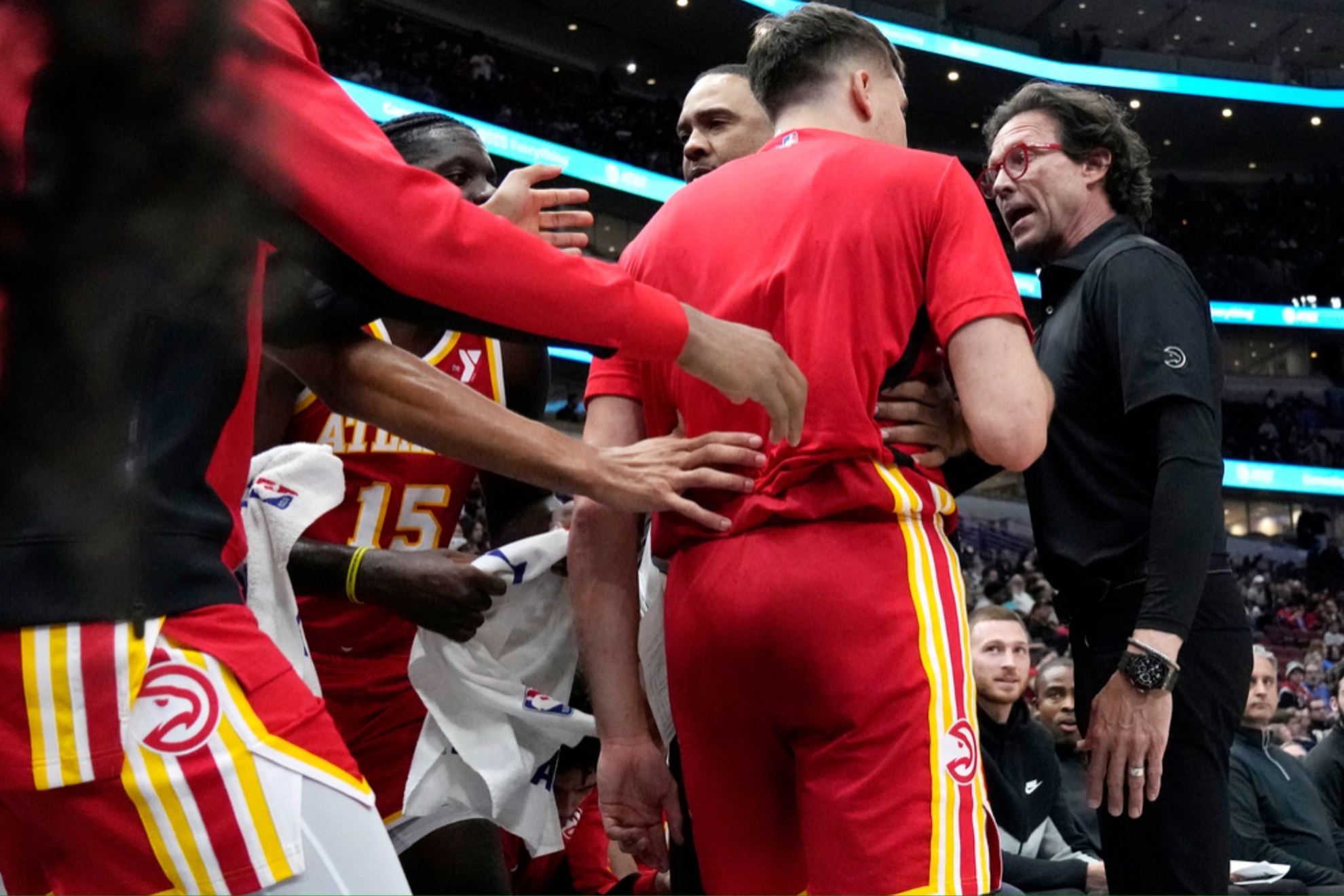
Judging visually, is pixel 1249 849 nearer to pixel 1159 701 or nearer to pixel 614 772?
pixel 1159 701

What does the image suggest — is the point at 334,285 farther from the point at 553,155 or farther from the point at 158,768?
the point at 553,155

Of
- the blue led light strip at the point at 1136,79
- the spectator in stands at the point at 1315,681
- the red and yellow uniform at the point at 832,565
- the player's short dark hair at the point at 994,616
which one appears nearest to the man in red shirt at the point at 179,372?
the red and yellow uniform at the point at 832,565

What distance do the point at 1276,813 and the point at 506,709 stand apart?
13.2ft

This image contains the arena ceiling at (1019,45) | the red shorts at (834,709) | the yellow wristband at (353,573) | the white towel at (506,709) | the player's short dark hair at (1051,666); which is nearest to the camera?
the red shorts at (834,709)

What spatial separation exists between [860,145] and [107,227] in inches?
64.9

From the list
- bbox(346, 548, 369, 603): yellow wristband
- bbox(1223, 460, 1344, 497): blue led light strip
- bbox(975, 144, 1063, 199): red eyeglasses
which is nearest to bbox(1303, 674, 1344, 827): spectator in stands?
bbox(975, 144, 1063, 199): red eyeglasses

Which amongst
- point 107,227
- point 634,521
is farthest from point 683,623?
point 107,227

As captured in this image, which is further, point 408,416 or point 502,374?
point 502,374

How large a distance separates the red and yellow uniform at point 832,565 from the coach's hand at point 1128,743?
0.51 metres

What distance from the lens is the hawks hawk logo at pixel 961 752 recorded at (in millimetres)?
1688

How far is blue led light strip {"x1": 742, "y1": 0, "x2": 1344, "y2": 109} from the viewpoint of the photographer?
21484 mm

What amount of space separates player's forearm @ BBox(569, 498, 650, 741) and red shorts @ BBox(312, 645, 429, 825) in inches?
22.3

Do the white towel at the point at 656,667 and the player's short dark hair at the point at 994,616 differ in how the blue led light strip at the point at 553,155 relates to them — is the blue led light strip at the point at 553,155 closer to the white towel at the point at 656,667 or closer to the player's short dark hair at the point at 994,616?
the player's short dark hair at the point at 994,616

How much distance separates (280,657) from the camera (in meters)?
1.26
